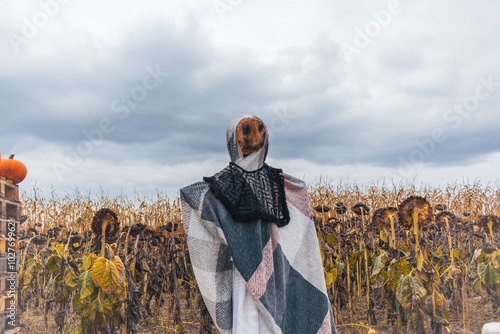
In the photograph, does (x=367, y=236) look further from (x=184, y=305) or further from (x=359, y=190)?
(x=359, y=190)

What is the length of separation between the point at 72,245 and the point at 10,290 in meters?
0.49

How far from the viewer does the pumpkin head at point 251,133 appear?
2045mm

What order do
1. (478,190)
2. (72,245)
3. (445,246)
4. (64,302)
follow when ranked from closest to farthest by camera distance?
(64,302) → (72,245) → (445,246) → (478,190)

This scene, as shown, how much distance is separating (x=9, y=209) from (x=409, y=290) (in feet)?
9.39

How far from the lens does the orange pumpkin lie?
3.36m

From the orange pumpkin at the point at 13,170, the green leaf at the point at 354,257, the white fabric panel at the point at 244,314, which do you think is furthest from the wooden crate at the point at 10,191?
the green leaf at the point at 354,257

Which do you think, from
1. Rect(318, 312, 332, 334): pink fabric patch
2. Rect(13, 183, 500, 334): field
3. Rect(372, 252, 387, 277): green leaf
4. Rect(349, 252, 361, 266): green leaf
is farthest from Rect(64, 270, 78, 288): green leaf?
Rect(349, 252, 361, 266): green leaf

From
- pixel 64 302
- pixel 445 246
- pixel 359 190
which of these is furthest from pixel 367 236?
pixel 359 190

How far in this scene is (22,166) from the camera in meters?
3.48

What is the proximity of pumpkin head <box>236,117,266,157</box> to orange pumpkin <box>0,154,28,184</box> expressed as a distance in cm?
233

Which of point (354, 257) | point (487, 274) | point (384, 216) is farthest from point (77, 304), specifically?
point (487, 274)

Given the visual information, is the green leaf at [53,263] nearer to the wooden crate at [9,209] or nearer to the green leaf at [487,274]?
the wooden crate at [9,209]

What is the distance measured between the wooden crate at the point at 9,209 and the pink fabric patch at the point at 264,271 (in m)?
1.85

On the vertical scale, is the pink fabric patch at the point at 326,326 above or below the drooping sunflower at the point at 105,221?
below
